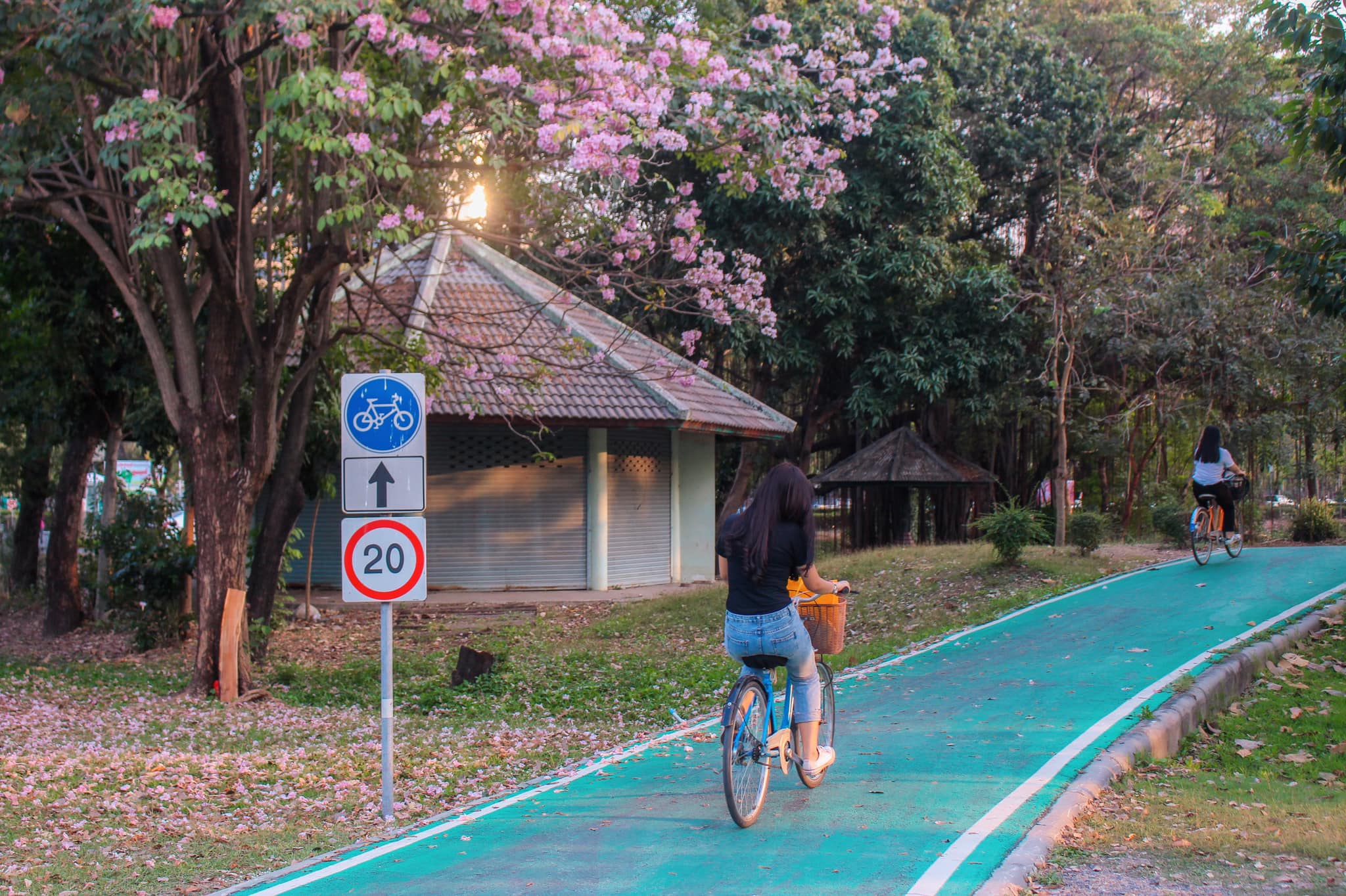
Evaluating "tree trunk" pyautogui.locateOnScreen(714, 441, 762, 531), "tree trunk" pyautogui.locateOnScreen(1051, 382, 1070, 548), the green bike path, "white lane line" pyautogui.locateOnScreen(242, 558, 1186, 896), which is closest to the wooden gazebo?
"tree trunk" pyautogui.locateOnScreen(714, 441, 762, 531)

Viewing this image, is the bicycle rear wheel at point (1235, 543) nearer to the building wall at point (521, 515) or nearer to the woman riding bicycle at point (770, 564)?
the building wall at point (521, 515)

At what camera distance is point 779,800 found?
7016 millimetres

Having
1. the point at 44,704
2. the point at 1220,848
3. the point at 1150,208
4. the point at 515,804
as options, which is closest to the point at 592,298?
the point at 1150,208

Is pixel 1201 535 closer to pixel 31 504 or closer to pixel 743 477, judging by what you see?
pixel 743 477

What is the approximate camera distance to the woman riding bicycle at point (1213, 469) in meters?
16.3

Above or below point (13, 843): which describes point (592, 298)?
above

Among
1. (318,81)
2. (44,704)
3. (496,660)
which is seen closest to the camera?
(318,81)

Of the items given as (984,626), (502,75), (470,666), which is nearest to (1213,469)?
(984,626)

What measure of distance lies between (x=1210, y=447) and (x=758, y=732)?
39.6ft

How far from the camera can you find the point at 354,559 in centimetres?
711

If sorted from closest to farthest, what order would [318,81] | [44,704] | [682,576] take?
[318,81]
[44,704]
[682,576]

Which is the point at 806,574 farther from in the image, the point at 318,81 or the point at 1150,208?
the point at 1150,208

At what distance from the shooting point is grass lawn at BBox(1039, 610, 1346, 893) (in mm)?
5465

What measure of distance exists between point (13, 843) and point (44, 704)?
529cm
